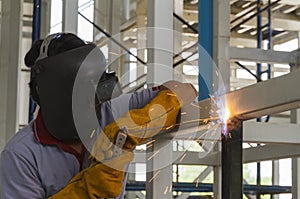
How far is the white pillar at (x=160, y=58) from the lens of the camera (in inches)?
65.5

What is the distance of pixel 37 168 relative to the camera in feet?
5.52

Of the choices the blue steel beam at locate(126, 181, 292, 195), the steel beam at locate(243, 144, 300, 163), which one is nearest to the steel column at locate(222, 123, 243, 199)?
the steel beam at locate(243, 144, 300, 163)

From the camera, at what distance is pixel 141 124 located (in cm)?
144

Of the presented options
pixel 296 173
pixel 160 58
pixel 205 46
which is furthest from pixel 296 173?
pixel 160 58

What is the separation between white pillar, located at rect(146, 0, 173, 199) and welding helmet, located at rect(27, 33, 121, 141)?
15cm

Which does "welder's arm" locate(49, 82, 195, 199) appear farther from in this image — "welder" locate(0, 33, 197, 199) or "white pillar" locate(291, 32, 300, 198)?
"white pillar" locate(291, 32, 300, 198)

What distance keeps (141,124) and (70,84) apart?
0.77 feet

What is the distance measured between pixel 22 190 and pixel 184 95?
48 cm

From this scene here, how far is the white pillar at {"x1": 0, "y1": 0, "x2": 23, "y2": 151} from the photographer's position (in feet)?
10.6

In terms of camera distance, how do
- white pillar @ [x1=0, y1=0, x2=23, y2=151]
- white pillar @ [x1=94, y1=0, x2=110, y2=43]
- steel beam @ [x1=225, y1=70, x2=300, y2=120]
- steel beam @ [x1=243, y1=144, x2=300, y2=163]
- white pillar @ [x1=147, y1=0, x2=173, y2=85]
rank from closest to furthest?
1. steel beam @ [x1=225, y1=70, x2=300, y2=120]
2. white pillar @ [x1=147, y1=0, x2=173, y2=85]
3. steel beam @ [x1=243, y1=144, x2=300, y2=163]
4. white pillar @ [x1=0, y1=0, x2=23, y2=151]
5. white pillar @ [x1=94, y1=0, x2=110, y2=43]

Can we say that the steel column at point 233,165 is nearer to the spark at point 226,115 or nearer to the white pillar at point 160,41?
the spark at point 226,115

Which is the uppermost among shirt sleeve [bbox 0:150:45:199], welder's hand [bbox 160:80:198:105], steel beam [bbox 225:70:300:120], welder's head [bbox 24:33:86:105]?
welder's head [bbox 24:33:86:105]

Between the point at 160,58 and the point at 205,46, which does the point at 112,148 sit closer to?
the point at 160,58

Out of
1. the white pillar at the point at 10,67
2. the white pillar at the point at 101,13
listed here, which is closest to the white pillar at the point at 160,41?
Result: the white pillar at the point at 10,67
